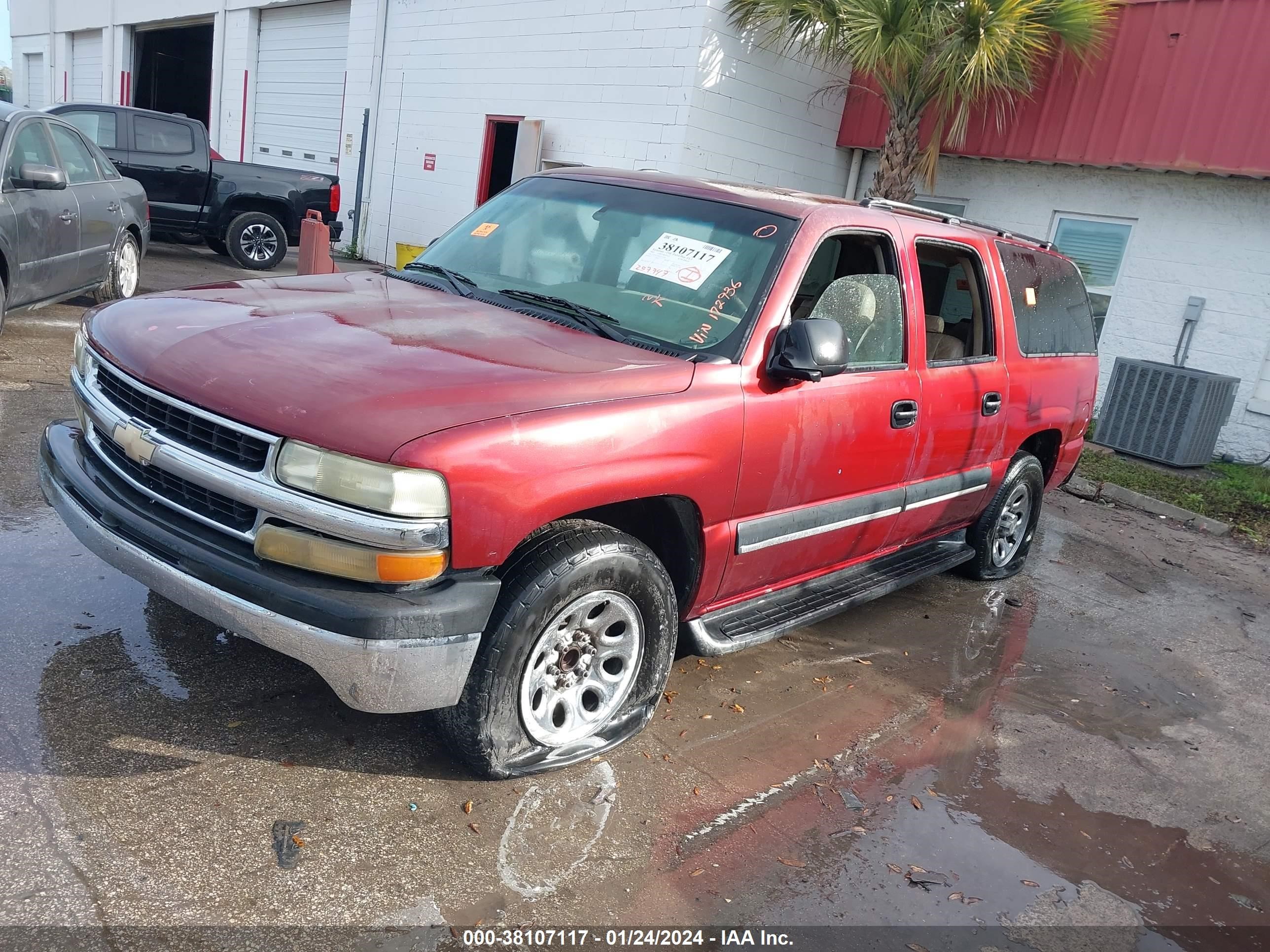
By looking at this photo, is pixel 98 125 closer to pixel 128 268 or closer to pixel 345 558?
pixel 128 268

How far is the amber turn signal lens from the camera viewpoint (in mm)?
2551

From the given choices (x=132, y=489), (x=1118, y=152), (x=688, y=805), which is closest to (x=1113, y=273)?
(x=1118, y=152)

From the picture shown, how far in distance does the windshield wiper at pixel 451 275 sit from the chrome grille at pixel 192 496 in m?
1.33

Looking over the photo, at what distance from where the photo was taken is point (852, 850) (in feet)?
9.99

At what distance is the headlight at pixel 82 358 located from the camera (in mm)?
3281

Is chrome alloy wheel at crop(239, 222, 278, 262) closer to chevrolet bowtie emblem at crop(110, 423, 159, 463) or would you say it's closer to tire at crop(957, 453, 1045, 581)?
tire at crop(957, 453, 1045, 581)

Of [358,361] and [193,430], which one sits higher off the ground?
[358,361]

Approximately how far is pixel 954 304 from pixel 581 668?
2695 mm

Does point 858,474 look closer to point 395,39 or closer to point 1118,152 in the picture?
point 1118,152

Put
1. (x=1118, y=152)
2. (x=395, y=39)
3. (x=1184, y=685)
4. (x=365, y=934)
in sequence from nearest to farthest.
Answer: (x=365, y=934)
(x=1184, y=685)
(x=1118, y=152)
(x=395, y=39)

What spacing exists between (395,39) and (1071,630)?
1445 cm

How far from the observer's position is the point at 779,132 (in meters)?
12.2

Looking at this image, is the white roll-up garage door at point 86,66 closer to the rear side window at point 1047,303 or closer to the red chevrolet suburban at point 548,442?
the rear side window at point 1047,303

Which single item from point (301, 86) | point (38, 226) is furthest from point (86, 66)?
point (38, 226)
